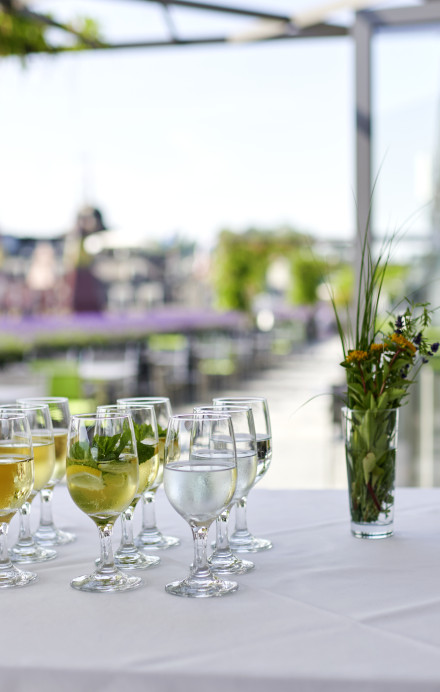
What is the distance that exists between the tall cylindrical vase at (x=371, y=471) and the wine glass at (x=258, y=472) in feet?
0.49

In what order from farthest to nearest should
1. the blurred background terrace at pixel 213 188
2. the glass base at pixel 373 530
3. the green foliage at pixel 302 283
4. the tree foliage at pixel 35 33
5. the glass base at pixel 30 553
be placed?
the green foliage at pixel 302 283 < the tree foliage at pixel 35 33 < the blurred background terrace at pixel 213 188 < the glass base at pixel 373 530 < the glass base at pixel 30 553

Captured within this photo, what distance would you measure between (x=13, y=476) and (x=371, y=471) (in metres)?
0.61

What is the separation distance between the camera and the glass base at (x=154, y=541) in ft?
4.55

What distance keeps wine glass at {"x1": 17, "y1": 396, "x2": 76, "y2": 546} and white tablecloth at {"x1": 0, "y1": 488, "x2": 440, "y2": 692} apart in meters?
0.07

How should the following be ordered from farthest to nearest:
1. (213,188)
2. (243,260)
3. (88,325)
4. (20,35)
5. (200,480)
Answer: (213,188)
(243,260)
(88,325)
(20,35)
(200,480)

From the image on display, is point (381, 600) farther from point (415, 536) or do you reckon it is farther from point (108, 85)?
point (108, 85)

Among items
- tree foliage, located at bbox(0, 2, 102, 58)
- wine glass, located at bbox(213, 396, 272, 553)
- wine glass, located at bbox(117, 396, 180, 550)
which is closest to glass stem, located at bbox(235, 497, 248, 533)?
wine glass, located at bbox(213, 396, 272, 553)

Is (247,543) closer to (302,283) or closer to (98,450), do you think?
(98,450)

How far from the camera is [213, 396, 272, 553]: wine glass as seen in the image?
138cm

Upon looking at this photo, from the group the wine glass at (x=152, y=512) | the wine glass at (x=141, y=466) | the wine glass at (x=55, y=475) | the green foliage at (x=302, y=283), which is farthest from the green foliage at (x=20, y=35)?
the green foliage at (x=302, y=283)

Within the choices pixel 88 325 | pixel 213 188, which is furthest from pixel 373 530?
pixel 213 188

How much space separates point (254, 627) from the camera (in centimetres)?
99

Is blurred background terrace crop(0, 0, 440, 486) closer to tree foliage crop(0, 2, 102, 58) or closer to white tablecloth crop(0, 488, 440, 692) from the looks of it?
tree foliage crop(0, 2, 102, 58)

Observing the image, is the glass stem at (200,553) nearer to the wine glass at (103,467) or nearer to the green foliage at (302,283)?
the wine glass at (103,467)
